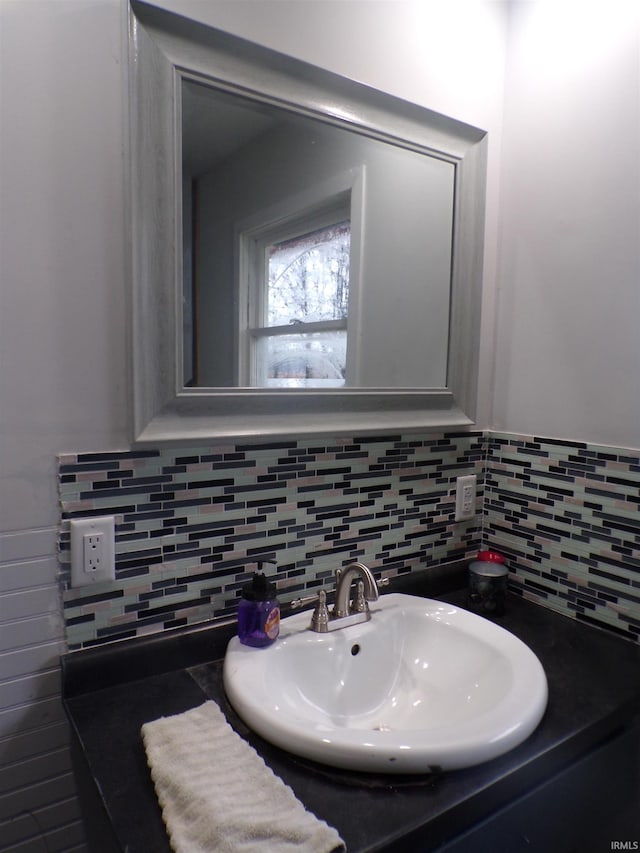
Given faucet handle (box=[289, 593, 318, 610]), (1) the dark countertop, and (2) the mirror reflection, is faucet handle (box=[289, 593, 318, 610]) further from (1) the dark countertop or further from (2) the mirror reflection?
(2) the mirror reflection

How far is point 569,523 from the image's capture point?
3.70ft

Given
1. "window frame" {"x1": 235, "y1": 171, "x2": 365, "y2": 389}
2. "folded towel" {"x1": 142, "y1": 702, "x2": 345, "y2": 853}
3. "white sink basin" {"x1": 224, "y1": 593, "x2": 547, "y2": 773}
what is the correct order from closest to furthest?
"folded towel" {"x1": 142, "y1": 702, "x2": 345, "y2": 853} < "white sink basin" {"x1": 224, "y1": 593, "x2": 547, "y2": 773} < "window frame" {"x1": 235, "y1": 171, "x2": 365, "y2": 389}

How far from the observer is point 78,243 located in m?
0.80

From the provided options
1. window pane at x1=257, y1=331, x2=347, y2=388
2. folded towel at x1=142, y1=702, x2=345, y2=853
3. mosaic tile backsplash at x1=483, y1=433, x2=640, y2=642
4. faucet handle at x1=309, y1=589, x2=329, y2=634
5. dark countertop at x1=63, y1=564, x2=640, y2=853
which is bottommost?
dark countertop at x1=63, y1=564, x2=640, y2=853

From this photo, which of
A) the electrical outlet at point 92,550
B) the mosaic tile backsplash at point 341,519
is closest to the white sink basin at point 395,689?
the mosaic tile backsplash at point 341,519

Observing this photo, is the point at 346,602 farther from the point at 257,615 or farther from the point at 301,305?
the point at 301,305

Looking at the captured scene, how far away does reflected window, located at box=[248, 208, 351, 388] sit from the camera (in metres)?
0.97

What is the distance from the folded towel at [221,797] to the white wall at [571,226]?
855mm

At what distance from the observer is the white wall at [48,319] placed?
758 millimetres

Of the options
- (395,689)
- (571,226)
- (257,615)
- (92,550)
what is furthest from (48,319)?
(571,226)

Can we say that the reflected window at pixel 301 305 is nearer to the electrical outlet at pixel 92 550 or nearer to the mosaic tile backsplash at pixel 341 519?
the mosaic tile backsplash at pixel 341 519

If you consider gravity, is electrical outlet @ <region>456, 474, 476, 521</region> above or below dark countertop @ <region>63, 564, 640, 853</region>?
above

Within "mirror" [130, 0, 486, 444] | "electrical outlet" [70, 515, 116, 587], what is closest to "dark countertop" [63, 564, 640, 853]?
"electrical outlet" [70, 515, 116, 587]

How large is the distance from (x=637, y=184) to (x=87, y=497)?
3.69 feet
